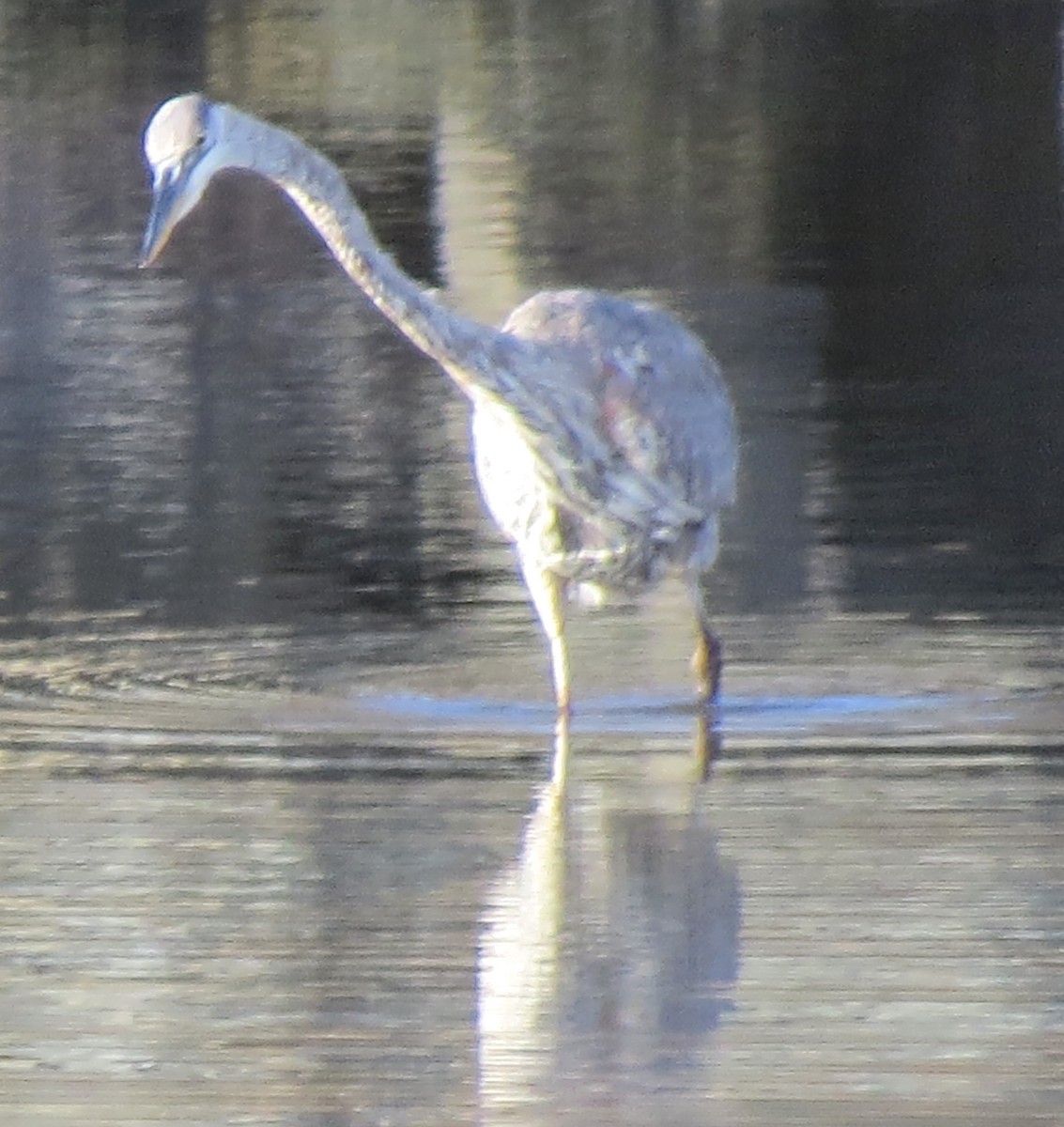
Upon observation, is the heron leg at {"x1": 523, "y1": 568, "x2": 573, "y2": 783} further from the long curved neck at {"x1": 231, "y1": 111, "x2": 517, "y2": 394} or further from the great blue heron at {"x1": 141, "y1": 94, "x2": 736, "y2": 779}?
the long curved neck at {"x1": 231, "y1": 111, "x2": 517, "y2": 394}

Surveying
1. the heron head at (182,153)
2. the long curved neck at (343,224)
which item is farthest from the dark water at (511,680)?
the heron head at (182,153)

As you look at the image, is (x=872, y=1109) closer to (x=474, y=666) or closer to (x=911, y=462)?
(x=474, y=666)

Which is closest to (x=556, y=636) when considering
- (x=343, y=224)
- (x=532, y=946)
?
(x=343, y=224)

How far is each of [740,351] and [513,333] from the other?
6031 millimetres

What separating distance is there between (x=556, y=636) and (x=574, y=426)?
0.60 metres

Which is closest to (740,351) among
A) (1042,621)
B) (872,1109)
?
(1042,621)

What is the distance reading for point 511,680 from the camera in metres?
9.77

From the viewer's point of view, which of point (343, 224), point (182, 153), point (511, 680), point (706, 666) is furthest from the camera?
point (511, 680)

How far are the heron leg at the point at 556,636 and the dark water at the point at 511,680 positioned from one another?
8cm

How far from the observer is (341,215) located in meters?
8.45

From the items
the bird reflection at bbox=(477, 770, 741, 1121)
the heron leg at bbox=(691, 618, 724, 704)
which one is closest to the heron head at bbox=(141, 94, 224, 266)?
the bird reflection at bbox=(477, 770, 741, 1121)

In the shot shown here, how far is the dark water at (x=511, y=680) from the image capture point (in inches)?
247

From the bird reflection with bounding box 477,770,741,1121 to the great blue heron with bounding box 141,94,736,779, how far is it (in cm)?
69

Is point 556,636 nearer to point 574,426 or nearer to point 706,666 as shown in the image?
point 706,666
